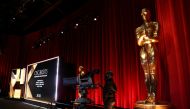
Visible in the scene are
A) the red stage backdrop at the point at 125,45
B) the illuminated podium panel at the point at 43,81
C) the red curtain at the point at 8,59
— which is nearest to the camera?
the red stage backdrop at the point at 125,45

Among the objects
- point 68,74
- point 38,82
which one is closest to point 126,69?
point 68,74

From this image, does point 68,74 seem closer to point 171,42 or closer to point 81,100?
point 81,100

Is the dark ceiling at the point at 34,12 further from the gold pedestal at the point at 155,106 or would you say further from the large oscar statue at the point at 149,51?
the gold pedestal at the point at 155,106

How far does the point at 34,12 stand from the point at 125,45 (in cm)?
447

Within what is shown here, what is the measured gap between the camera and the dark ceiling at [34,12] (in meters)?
6.25

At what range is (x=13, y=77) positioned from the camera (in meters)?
7.95

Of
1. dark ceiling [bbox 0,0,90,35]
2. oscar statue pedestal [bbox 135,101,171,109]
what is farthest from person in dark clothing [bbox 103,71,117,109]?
dark ceiling [bbox 0,0,90,35]

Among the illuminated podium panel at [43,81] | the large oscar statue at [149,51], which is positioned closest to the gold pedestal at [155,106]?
the large oscar statue at [149,51]

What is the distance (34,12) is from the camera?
7.30m

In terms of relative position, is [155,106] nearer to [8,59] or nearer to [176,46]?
[176,46]

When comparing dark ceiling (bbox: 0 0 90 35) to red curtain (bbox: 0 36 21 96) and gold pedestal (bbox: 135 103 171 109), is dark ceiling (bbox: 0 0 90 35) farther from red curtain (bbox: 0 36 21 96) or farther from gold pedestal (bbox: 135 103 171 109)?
gold pedestal (bbox: 135 103 171 109)

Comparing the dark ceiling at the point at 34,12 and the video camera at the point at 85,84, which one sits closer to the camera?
the video camera at the point at 85,84

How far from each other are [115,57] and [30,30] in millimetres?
5593

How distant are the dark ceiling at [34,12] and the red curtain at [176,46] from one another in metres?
2.94
